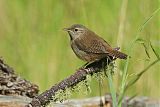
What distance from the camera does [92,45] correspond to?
589 cm

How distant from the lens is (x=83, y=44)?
20.0ft

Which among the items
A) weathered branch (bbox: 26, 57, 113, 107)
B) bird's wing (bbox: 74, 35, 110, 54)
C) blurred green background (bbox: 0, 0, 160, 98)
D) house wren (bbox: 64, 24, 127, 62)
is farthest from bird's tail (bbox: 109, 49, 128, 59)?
blurred green background (bbox: 0, 0, 160, 98)

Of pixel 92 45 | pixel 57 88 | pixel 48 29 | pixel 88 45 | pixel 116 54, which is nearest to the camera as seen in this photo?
pixel 57 88

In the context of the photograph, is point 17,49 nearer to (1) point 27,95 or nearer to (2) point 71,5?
(2) point 71,5

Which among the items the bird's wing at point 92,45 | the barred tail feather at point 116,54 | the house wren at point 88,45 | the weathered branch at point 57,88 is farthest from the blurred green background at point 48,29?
the weathered branch at point 57,88

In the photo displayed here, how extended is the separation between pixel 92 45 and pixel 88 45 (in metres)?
0.14

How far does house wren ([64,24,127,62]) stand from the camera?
5.69m

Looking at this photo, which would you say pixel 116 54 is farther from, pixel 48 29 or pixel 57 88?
pixel 48 29

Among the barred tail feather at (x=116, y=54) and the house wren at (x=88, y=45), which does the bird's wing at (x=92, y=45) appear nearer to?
the house wren at (x=88, y=45)

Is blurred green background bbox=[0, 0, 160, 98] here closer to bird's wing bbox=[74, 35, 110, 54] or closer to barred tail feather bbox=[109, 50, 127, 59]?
bird's wing bbox=[74, 35, 110, 54]

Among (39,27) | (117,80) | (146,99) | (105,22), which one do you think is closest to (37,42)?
(39,27)

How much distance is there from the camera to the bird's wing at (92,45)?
571 centimetres

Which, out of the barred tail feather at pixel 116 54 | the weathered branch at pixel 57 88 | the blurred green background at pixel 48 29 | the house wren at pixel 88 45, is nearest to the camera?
the weathered branch at pixel 57 88

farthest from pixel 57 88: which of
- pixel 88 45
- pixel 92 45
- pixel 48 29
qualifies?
pixel 48 29
